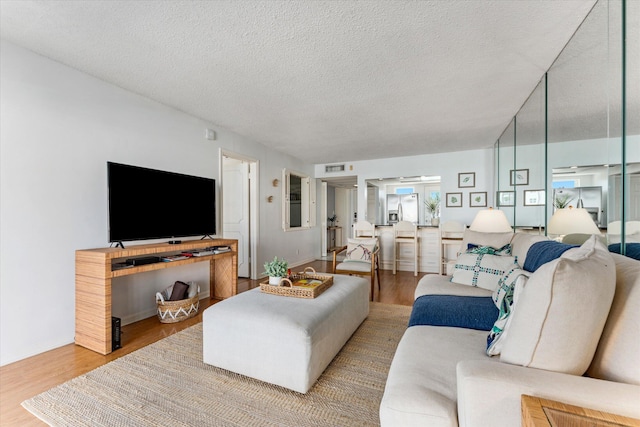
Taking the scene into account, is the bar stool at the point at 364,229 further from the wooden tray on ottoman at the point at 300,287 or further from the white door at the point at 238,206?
the wooden tray on ottoman at the point at 300,287

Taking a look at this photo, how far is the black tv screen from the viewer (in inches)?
97.0

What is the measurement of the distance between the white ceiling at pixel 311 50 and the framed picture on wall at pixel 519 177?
73 centimetres

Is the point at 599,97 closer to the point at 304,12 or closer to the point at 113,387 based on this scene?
the point at 304,12

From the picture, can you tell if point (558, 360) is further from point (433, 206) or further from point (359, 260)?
point (433, 206)

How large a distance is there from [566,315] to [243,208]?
4394 mm

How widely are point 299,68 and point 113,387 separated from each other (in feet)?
8.64

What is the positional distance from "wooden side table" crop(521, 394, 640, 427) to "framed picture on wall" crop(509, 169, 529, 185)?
9.77 ft

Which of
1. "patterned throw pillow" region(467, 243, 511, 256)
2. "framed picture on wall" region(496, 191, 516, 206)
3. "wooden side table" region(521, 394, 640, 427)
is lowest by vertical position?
"wooden side table" region(521, 394, 640, 427)

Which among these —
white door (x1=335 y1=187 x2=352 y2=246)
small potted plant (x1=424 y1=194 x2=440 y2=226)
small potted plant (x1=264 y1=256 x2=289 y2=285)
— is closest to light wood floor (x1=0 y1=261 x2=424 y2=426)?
small potted plant (x1=264 y1=256 x2=289 y2=285)

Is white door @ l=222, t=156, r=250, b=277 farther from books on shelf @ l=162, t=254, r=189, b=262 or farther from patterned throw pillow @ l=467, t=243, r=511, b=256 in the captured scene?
patterned throw pillow @ l=467, t=243, r=511, b=256

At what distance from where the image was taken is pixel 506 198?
3.99 m

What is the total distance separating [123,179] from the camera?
251 centimetres

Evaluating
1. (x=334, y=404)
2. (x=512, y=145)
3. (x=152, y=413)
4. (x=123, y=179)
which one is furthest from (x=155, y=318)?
(x=512, y=145)

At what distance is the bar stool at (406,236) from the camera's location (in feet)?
16.8
